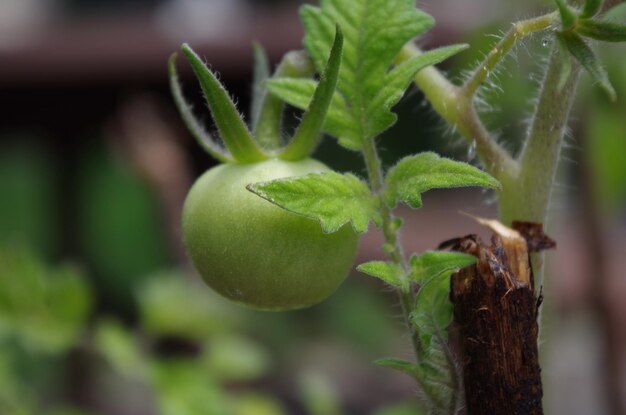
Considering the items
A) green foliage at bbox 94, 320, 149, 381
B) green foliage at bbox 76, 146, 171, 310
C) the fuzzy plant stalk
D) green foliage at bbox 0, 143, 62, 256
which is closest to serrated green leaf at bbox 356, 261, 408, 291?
the fuzzy plant stalk

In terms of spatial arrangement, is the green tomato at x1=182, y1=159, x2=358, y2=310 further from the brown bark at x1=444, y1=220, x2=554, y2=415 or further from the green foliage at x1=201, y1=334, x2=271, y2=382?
the green foliage at x1=201, y1=334, x2=271, y2=382

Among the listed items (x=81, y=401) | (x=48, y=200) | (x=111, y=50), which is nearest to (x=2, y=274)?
(x=81, y=401)

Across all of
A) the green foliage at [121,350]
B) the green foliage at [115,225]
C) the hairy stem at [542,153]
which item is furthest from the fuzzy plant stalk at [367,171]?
the green foliage at [115,225]

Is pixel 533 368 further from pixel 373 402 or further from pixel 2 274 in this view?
pixel 373 402

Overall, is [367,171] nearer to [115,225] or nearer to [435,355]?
[435,355]

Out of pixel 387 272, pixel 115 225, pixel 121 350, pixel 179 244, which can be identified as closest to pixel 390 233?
pixel 387 272
